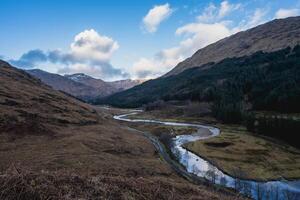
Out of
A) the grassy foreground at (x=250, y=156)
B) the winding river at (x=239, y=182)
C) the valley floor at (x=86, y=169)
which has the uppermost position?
the valley floor at (x=86, y=169)

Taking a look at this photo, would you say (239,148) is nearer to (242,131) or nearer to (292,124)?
(292,124)

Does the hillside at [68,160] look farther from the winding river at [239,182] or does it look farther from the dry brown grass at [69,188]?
the winding river at [239,182]

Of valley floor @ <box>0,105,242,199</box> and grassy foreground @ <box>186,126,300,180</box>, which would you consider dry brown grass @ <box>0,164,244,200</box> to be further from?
grassy foreground @ <box>186,126,300,180</box>

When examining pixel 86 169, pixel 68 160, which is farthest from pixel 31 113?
pixel 86 169

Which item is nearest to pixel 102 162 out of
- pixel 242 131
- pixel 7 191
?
pixel 7 191

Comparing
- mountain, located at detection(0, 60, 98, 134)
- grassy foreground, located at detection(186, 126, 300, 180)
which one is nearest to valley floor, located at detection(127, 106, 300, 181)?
grassy foreground, located at detection(186, 126, 300, 180)

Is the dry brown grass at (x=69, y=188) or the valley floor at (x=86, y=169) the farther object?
the valley floor at (x=86, y=169)

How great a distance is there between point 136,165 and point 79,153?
58.1 feet

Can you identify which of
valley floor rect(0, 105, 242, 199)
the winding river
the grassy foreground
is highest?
valley floor rect(0, 105, 242, 199)

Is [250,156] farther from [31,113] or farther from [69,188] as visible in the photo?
[69,188]

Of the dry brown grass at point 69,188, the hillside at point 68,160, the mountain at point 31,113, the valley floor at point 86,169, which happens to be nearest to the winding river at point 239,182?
the valley floor at point 86,169

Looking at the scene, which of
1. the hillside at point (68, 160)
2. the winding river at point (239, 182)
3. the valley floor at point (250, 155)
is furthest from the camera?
the valley floor at point (250, 155)

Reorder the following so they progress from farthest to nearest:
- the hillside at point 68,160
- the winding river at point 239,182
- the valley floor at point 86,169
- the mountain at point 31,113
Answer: the mountain at point 31,113
the winding river at point 239,182
the hillside at point 68,160
the valley floor at point 86,169

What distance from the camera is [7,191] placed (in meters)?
12.4
